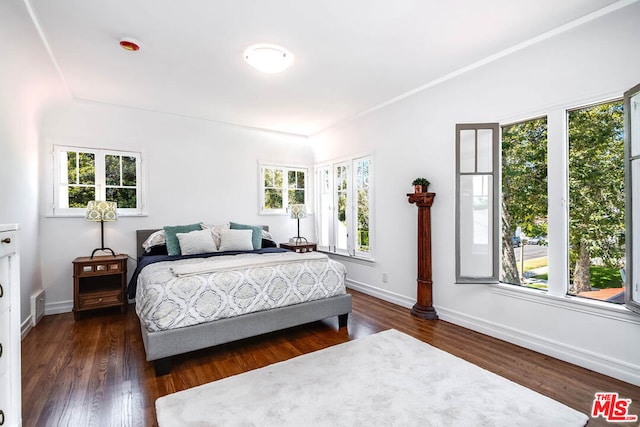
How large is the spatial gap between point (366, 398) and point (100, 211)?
12.0 feet

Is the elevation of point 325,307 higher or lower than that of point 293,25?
lower

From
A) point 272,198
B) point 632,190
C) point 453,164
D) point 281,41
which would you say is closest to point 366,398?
point 632,190

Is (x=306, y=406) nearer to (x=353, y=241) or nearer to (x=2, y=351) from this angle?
(x=2, y=351)

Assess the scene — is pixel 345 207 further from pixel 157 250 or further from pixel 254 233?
pixel 157 250

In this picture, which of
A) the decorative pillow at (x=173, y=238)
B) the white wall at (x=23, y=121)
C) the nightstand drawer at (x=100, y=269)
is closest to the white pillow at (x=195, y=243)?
the decorative pillow at (x=173, y=238)

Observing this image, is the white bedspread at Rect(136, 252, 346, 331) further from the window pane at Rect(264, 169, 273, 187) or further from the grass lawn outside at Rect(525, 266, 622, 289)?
the window pane at Rect(264, 169, 273, 187)

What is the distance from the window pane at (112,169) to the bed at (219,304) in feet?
5.30

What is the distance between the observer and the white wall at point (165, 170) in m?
3.86

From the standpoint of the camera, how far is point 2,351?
1.42 meters

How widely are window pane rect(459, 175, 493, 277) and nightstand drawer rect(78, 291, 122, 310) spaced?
4103 millimetres

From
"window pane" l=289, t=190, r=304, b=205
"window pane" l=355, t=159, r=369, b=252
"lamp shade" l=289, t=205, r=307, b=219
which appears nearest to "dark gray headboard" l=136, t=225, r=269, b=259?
"lamp shade" l=289, t=205, r=307, b=219

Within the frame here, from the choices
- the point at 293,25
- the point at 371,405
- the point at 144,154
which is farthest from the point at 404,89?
the point at 144,154

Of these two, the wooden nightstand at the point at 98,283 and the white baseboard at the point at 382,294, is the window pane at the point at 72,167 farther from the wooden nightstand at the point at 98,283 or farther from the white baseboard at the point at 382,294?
the white baseboard at the point at 382,294

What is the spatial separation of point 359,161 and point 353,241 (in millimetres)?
1294
